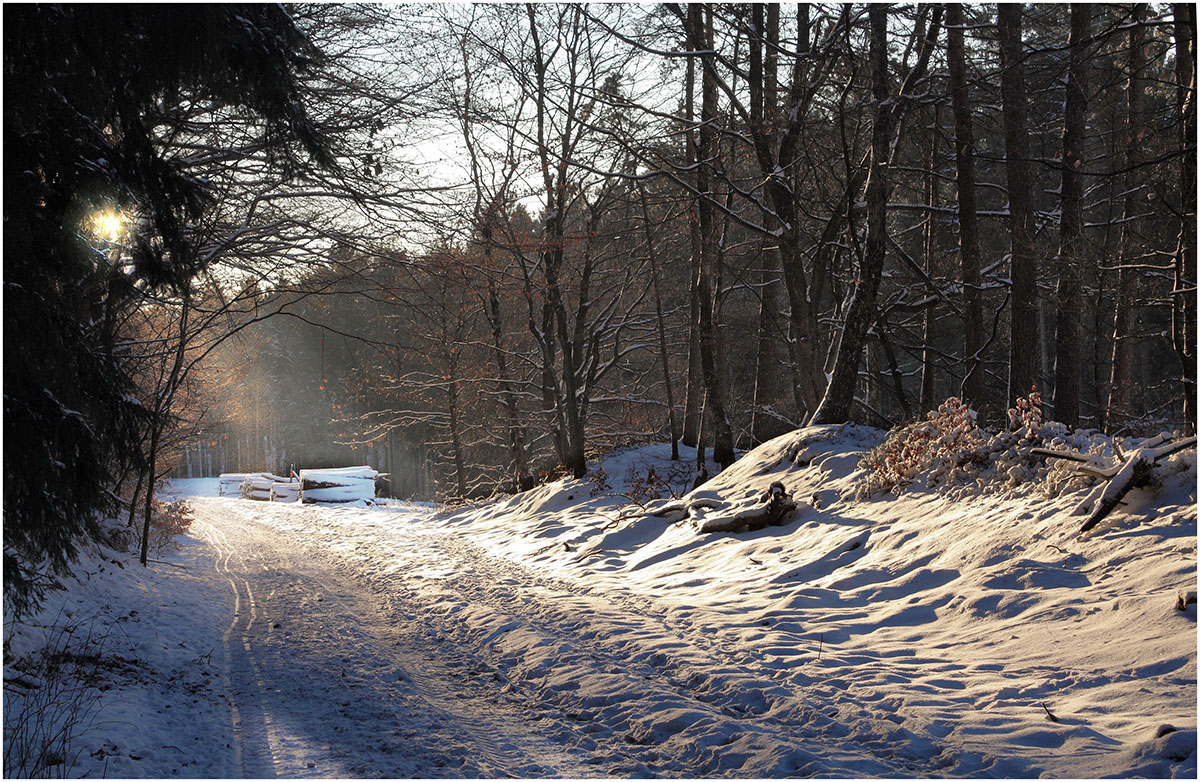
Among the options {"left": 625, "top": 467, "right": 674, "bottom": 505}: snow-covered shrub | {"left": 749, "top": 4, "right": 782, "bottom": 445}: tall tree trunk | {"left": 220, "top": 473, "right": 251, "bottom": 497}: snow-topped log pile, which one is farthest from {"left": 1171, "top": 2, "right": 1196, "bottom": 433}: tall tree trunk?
{"left": 220, "top": 473, "right": 251, "bottom": 497}: snow-topped log pile

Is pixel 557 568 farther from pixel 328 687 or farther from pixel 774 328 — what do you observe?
pixel 774 328

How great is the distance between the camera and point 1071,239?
1192cm

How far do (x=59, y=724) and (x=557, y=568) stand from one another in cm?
659

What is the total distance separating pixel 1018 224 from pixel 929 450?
5.93m

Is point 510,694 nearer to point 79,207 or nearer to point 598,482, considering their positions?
point 79,207

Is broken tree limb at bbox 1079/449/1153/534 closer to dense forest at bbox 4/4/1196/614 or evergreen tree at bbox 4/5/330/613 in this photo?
dense forest at bbox 4/4/1196/614

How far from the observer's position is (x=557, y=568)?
10.5 m

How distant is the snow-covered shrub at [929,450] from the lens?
825cm

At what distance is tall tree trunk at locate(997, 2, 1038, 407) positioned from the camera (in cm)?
1223

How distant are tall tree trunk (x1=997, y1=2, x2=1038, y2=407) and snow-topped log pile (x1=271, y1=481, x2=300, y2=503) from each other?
94.8 ft

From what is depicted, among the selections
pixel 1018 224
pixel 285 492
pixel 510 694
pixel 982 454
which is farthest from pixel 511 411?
pixel 285 492

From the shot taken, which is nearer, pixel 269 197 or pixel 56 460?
pixel 56 460

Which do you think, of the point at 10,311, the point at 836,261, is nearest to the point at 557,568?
the point at 10,311

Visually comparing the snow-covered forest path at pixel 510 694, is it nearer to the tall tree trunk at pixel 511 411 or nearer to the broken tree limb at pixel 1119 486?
the broken tree limb at pixel 1119 486
